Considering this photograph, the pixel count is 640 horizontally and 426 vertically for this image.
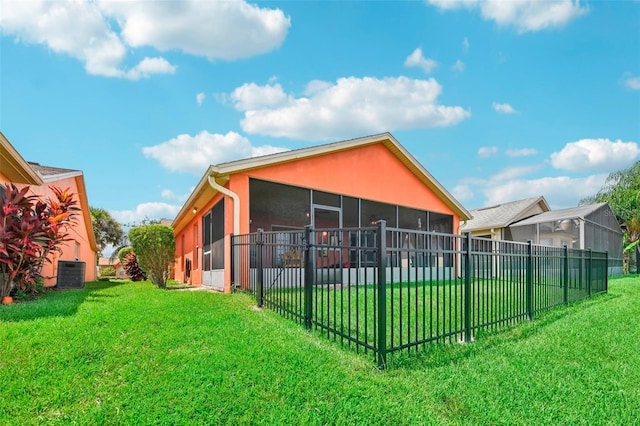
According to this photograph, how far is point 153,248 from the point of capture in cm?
1045

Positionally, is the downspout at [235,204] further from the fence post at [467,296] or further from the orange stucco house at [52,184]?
the fence post at [467,296]

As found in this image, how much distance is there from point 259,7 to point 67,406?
27.3 ft

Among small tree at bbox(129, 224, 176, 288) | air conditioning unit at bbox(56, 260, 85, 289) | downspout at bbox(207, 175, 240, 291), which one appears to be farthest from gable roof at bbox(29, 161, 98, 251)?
downspout at bbox(207, 175, 240, 291)

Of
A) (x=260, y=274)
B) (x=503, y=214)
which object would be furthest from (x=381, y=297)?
(x=503, y=214)

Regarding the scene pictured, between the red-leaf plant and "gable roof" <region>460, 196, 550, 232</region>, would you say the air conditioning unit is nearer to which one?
the red-leaf plant

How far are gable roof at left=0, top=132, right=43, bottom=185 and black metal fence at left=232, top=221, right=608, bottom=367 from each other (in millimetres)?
4669

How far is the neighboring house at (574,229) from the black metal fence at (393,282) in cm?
994

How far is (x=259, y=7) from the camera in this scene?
327 inches

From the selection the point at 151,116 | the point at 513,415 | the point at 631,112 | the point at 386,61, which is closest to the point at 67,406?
the point at 513,415

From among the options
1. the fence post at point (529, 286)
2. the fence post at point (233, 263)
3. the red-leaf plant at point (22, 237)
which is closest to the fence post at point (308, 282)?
the fence post at point (233, 263)

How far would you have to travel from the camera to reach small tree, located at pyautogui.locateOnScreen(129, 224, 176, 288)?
10.4m

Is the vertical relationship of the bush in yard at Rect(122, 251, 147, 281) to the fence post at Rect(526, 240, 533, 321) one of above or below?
below

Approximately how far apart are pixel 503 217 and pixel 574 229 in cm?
358

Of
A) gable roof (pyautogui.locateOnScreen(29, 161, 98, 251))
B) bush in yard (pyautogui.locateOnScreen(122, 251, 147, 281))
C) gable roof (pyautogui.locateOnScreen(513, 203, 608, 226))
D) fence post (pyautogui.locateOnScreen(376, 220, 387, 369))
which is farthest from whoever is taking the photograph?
gable roof (pyautogui.locateOnScreen(513, 203, 608, 226))
